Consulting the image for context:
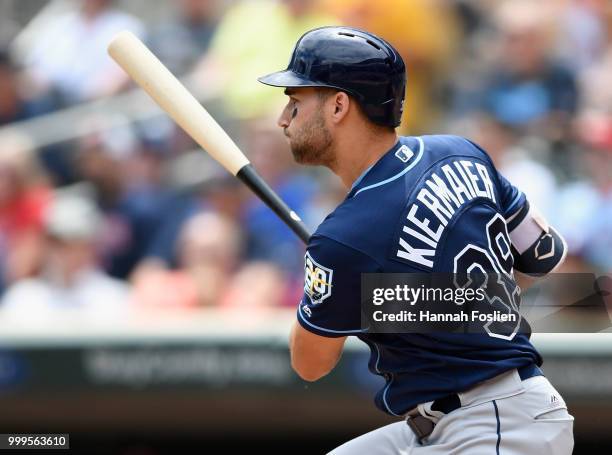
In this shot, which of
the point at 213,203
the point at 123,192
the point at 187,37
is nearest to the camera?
the point at 213,203

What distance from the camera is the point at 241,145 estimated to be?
6.92 metres

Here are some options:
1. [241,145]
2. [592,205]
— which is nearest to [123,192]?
[241,145]

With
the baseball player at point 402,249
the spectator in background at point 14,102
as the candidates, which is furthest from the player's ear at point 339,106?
the spectator in background at point 14,102

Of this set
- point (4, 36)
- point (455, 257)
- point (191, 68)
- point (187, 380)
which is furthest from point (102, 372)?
point (4, 36)

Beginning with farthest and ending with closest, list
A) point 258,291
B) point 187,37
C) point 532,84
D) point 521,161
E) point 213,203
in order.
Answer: point 187,37 → point 532,84 → point 213,203 → point 521,161 → point 258,291

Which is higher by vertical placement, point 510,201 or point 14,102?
point 14,102

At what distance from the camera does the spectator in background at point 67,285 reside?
→ 6289 mm

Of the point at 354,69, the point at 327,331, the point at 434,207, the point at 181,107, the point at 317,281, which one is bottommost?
the point at 327,331

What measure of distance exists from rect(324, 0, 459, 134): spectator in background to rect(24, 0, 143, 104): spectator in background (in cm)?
149

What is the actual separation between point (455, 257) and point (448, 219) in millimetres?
101

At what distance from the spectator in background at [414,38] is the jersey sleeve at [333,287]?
3582 mm

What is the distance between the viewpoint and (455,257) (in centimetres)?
319

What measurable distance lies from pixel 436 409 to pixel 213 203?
341 cm

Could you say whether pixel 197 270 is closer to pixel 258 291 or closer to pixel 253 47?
pixel 258 291
